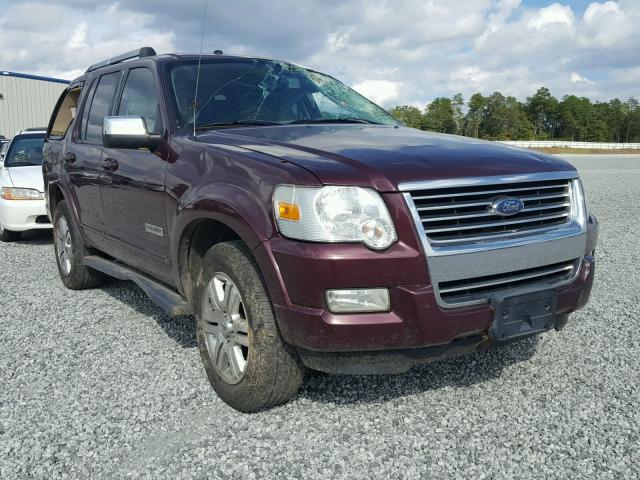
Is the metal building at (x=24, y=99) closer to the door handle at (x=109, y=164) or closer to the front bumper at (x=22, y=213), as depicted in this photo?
the front bumper at (x=22, y=213)

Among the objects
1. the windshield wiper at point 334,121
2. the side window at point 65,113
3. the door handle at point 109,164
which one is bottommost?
the door handle at point 109,164

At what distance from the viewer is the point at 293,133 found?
140 inches

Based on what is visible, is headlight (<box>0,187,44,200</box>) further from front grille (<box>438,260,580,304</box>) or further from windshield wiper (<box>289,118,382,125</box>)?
front grille (<box>438,260,580,304</box>)

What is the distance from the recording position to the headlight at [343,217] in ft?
8.60

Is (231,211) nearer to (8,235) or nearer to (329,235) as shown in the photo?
(329,235)

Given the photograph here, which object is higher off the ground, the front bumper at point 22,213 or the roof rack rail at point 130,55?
the roof rack rail at point 130,55

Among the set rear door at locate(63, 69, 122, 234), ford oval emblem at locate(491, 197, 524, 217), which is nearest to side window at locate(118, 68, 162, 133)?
rear door at locate(63, 69, 122, 234)

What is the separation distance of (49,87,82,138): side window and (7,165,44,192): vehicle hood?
2.34 metres

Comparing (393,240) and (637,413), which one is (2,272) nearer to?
(393,240)

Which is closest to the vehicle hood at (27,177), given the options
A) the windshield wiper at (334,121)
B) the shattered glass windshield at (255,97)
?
the shattered glass windshield at (255,97)

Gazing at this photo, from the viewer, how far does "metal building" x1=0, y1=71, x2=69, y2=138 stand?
106 ft

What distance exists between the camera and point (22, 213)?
8.45m

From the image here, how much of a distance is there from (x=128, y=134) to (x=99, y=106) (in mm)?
1716

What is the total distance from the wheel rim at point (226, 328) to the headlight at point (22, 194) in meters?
6.14
